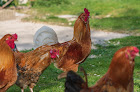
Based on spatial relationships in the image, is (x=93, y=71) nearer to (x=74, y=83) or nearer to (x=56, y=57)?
(x=56, y=57)

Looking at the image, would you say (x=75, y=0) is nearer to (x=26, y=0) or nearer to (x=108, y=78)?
(x=26, y=0)

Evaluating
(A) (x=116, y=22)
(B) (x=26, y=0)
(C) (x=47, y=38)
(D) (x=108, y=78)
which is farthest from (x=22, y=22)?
(D) (x=108, y=78)

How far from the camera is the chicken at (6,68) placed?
16.4 ft

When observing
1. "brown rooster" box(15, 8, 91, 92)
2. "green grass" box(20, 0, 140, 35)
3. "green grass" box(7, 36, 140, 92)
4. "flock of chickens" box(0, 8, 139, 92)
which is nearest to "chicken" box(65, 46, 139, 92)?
"flock of chickens" box(0, 8, 139, 92)

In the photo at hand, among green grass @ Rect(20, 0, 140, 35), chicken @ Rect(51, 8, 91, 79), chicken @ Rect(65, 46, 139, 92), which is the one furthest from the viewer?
green grass @ Rect(20, 0, 140, 35)

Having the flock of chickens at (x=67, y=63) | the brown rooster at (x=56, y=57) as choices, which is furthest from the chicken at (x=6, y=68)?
the brown rooster at (x=56, y=57)

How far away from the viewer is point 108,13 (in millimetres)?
19422

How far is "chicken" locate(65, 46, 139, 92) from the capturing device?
3.78 m

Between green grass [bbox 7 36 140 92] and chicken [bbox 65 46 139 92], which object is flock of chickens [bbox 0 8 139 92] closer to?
chicken [bbox 65 46 139 92]

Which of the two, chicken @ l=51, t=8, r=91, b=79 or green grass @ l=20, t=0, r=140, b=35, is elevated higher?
chicken @ l=51, t=8, r=91, b=79

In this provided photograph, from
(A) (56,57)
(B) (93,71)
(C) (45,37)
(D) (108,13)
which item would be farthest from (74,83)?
(D) (108,13)

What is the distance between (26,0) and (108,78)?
21.4m

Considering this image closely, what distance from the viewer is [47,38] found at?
704 centimetres

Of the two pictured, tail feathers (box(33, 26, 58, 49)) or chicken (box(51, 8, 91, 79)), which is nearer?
chicken (box(51, 8, 91, 79))
